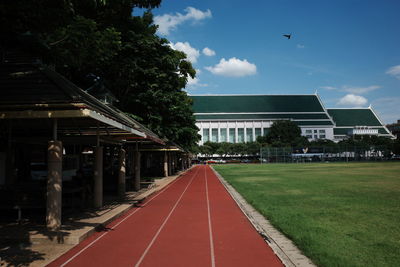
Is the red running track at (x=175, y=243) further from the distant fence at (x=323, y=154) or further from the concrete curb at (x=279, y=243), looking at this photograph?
the distant fence at (x=323, y=154)

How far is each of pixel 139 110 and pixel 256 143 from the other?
8846cm

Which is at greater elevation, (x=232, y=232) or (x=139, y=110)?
(x=139, y=110)

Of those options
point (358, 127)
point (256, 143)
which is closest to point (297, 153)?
point (256, 143)

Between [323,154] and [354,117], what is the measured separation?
63514 mm

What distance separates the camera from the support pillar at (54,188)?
7.95 m

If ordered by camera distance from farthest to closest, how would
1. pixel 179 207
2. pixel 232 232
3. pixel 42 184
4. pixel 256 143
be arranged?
pixel 256 143, pixel 179 207, pixel 42 184, pixel 232 232

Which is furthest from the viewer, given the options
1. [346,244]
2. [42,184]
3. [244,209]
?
[244,209]

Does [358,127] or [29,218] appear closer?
[29,218]

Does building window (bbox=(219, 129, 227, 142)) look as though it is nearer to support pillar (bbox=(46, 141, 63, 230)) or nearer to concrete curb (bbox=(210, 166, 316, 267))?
concrete curb (bbox=(210, 166, 316, 267))

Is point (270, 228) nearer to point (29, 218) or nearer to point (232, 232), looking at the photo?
point (232, 232)

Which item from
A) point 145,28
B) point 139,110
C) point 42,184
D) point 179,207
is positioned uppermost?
point 145,28

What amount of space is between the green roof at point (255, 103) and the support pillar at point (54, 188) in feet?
418

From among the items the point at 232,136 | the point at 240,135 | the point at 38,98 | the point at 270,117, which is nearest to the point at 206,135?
the point at 232,136

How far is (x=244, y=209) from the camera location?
472 inches
